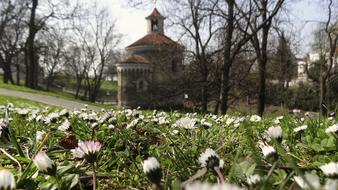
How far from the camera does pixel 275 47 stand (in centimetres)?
3306

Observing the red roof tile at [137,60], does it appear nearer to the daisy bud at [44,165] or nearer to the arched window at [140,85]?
the arched window at [140,85]

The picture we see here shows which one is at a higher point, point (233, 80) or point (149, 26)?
point (149, 26)

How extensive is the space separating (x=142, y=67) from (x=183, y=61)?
28.6 metres

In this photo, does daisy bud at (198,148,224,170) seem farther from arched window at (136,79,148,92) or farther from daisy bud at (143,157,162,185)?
arched window at (136,79,148,92)

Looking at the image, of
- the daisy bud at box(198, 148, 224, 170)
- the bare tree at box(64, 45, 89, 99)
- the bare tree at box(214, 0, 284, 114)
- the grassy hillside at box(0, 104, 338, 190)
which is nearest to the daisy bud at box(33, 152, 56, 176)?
the grassy hillside at box(0, 104, 338, 190)

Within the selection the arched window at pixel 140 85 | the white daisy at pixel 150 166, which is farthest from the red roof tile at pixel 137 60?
the white daisy at pixel 150 166

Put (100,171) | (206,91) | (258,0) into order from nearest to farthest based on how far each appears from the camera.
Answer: (100,171), (258,0), (206,91)

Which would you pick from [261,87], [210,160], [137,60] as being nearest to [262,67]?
[261,87]

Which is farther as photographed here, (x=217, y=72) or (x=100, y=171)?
(x=217, y=72)

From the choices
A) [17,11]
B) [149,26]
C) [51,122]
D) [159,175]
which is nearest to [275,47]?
[17,11]

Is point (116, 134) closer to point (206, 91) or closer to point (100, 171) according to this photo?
point (100, 171)

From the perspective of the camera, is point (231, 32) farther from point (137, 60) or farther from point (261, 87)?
point (137, 60)

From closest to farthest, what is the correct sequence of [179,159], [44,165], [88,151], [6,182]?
[6,182] < [44,165] < [88,151] < [179,159]

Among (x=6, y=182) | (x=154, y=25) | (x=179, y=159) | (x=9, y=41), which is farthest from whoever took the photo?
(x=154, y=25)
